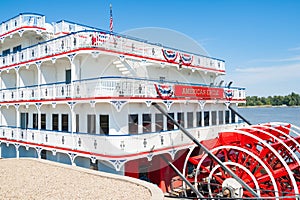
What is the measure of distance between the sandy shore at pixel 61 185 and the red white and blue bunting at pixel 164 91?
17.3 ft

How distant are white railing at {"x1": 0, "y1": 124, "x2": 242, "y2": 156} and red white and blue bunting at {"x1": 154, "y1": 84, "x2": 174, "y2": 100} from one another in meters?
1.86

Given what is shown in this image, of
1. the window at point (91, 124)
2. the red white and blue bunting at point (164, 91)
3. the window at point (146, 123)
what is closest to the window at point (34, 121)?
the window at point (91, 124)

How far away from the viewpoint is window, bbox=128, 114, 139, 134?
1354 centimetres

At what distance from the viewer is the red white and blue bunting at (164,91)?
1409 cm

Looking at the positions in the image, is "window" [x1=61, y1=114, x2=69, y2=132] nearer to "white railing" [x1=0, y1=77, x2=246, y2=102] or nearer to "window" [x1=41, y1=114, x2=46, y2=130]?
"white railing" [x1=0, y1=77, x2=246, y2=102]

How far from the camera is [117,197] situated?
8.34m

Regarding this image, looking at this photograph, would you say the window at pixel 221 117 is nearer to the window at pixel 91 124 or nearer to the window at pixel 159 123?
the window at pixel 159 123

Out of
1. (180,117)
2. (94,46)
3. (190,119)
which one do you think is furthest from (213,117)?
(94,46)

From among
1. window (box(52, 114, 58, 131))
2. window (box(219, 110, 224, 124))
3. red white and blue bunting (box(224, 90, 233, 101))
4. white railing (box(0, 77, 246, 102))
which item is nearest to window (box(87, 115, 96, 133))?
white railing (box(0, 77, 246, 102))

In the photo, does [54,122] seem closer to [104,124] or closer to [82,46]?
[104,124]

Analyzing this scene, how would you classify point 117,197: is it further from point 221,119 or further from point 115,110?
point 221,119

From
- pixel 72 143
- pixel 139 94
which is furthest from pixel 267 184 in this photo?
pixel 72 143

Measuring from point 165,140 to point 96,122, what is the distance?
141 inches

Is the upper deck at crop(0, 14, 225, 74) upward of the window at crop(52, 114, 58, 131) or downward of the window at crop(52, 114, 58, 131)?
upward
